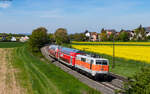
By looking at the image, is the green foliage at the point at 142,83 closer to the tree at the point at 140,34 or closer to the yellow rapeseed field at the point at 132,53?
the yellow rapeseed field at the point at 132,53

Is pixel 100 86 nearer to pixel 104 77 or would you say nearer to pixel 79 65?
pixel 104 77

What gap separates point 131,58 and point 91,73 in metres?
Result: 21.1

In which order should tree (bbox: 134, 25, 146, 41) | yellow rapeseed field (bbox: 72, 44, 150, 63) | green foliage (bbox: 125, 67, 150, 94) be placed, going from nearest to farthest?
green foliage (bbox: 125, 67, 150, 94) < yellow rapeseed field (bbox: 72, 44, 150, 63) < tree (bbox: 134, 25, 146, 41)

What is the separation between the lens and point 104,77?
27719 mm

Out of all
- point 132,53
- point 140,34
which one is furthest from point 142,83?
point 140,34

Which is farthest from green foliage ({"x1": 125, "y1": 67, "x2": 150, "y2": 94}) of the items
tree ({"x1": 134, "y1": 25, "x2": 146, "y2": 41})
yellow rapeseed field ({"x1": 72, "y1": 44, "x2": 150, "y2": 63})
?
tree ({"x1": 134, "y1": 25, "x2": 146, "y2": 41})

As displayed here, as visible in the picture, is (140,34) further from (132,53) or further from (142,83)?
(142,83)

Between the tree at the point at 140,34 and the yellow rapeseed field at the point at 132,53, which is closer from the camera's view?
the yellow rapeseed field at the point at 132,53

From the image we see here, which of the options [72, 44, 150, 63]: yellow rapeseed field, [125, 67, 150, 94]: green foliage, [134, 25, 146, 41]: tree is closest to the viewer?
[125, 67, 150, 94]: green foliage

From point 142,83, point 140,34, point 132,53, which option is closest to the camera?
point 142,83

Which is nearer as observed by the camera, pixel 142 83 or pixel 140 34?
pixel 142 83

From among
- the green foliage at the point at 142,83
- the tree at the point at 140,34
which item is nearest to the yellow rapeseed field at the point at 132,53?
the green foliage at the point at 142,83

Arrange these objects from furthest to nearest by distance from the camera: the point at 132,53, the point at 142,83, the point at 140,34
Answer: the point at 140,34 < the point at 132,53 < the point at 142,83

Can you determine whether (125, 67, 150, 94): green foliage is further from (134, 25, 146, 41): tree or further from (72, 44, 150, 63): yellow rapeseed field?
(134, 25, 146, 41): tree
